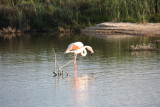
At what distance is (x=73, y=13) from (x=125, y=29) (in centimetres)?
620

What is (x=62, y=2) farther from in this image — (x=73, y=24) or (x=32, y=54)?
(x=32, y=54)

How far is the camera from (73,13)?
36.6m

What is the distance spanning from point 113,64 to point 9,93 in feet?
18.0

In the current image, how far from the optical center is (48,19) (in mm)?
36250

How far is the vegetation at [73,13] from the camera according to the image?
1314 inches

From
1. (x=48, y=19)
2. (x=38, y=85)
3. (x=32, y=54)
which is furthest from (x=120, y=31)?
(x=38, y=85)

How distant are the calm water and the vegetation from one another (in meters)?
11.8

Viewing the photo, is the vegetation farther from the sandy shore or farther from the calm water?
the calm water

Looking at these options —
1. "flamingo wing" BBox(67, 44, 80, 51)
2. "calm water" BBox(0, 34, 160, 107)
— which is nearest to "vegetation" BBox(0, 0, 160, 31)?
"calm water" BBox(0, 34, 160, 107)

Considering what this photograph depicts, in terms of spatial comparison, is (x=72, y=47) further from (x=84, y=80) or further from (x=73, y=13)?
(x=73, y=13)

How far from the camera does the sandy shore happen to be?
3030 centimetres

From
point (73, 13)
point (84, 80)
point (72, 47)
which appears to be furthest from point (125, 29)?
point (84, 80)

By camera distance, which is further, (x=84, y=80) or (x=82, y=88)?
(x=84, y=80)

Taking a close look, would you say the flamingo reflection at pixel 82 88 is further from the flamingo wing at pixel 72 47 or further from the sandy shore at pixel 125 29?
the sandy shore at pixel 125 29
